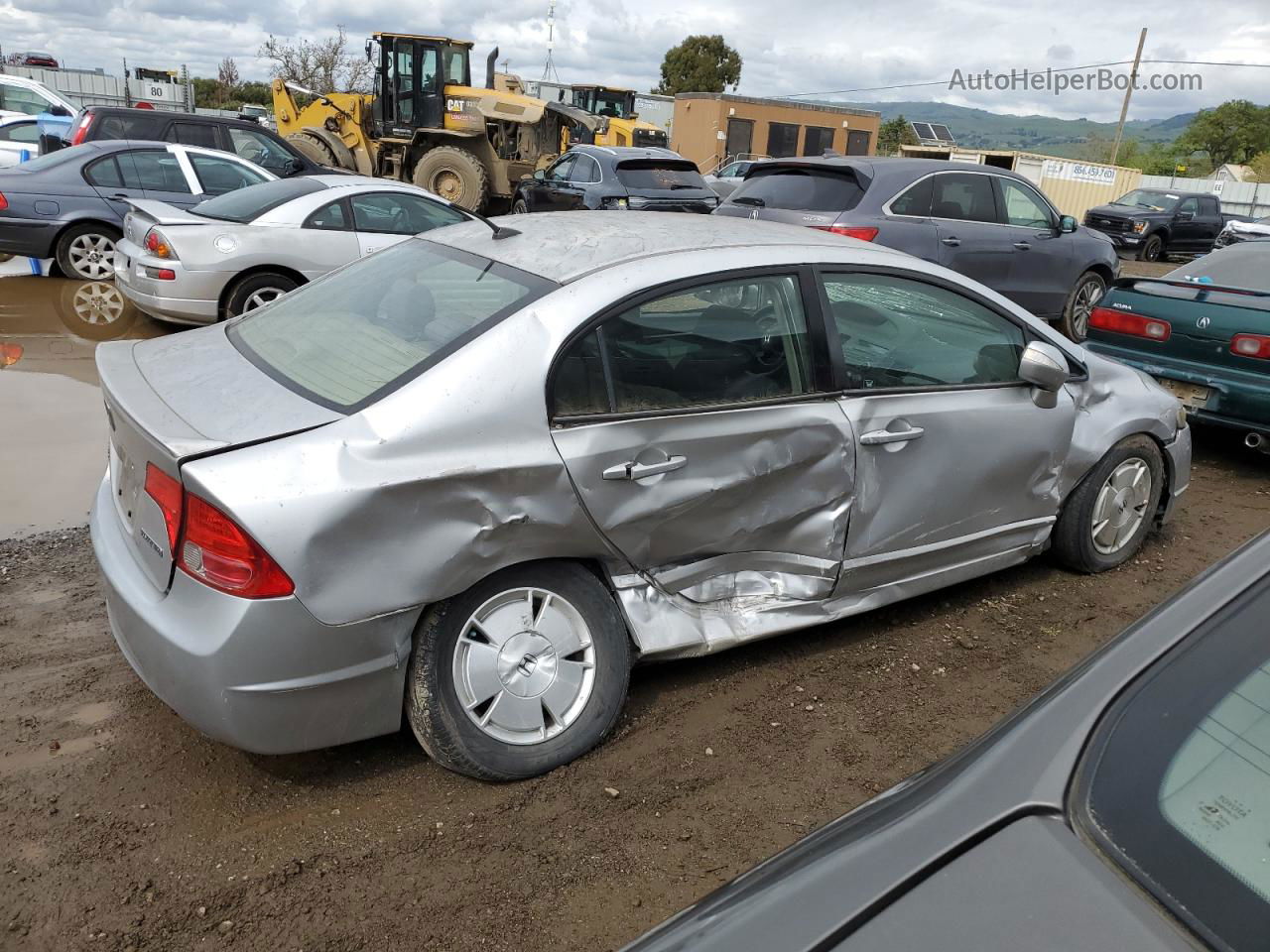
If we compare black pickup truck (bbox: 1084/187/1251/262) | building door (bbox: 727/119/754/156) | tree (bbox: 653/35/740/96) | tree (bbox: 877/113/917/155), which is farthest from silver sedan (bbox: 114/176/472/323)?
tree (bbox: 653/35/740/96)

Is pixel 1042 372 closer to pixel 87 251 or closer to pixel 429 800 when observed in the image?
pixel 429 800

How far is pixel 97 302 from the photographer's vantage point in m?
9.38

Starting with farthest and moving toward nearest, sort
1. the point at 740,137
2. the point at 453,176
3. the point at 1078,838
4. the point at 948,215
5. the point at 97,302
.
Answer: the point at 740,137, the point at 453,176, the point at 97,302, the point at 948,215, the point at 1078,838

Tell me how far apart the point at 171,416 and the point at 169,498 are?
258 mm

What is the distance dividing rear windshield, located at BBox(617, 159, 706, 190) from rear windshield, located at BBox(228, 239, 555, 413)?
10.4 meters

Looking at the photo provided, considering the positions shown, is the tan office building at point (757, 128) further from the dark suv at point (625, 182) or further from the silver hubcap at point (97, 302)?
the silver hubcap at point (97, 302)

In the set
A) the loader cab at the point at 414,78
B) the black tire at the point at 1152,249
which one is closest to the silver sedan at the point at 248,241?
the loader cab at the point at 414,78

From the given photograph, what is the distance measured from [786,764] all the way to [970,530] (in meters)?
1.31

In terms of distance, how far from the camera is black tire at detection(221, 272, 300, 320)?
794 centimetres

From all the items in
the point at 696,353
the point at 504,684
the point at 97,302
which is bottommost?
the point at 97,302

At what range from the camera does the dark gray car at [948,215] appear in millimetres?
8406

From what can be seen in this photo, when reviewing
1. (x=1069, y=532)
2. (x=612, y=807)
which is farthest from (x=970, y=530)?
(x=612, y=807)

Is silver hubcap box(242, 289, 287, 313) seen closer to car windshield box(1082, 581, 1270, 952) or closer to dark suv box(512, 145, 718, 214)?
dark suv box(512, 145, 718, 214)

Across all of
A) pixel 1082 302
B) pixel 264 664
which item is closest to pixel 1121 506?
pixel 264 664
